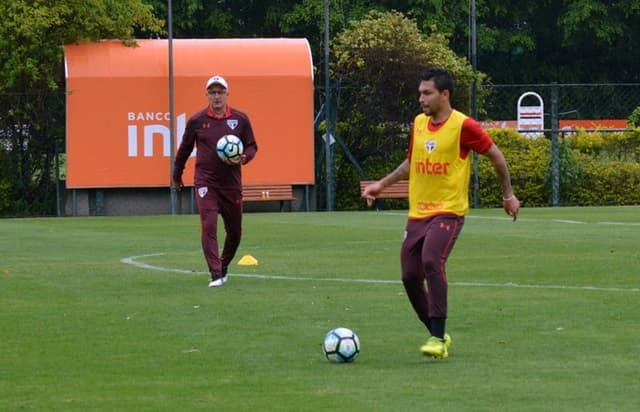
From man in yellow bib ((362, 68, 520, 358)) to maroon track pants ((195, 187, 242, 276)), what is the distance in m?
4.96

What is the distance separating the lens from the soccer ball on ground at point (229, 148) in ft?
48.9

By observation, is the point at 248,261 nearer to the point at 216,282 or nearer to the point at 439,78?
the point at 216,282

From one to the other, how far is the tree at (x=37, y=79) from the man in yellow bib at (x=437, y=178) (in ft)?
84.8

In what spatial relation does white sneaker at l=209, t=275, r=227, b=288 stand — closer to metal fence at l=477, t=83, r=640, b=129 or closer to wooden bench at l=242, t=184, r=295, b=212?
wooden bench at l=242, t=184, r=295, b=212

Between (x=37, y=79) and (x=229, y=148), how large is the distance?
21.7m

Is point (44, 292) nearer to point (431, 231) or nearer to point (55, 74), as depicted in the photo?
point (431, 231)

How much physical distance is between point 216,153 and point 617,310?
4624mm

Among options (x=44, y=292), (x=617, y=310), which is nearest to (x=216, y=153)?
(x=44, y=292)

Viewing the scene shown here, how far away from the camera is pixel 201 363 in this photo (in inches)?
377

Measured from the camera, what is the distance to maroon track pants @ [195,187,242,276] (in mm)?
14953

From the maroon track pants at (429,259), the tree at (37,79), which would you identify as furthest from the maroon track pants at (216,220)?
the tree at (37,79)

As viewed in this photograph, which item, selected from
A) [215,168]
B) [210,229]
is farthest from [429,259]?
[215,168]

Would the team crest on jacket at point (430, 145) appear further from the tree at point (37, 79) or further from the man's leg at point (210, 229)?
the tree at point (37, 79)

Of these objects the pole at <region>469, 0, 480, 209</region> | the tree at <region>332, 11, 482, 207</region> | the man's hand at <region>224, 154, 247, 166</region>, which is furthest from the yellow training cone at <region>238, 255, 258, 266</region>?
the tree at <region>332, 11, 482, 207</region>
